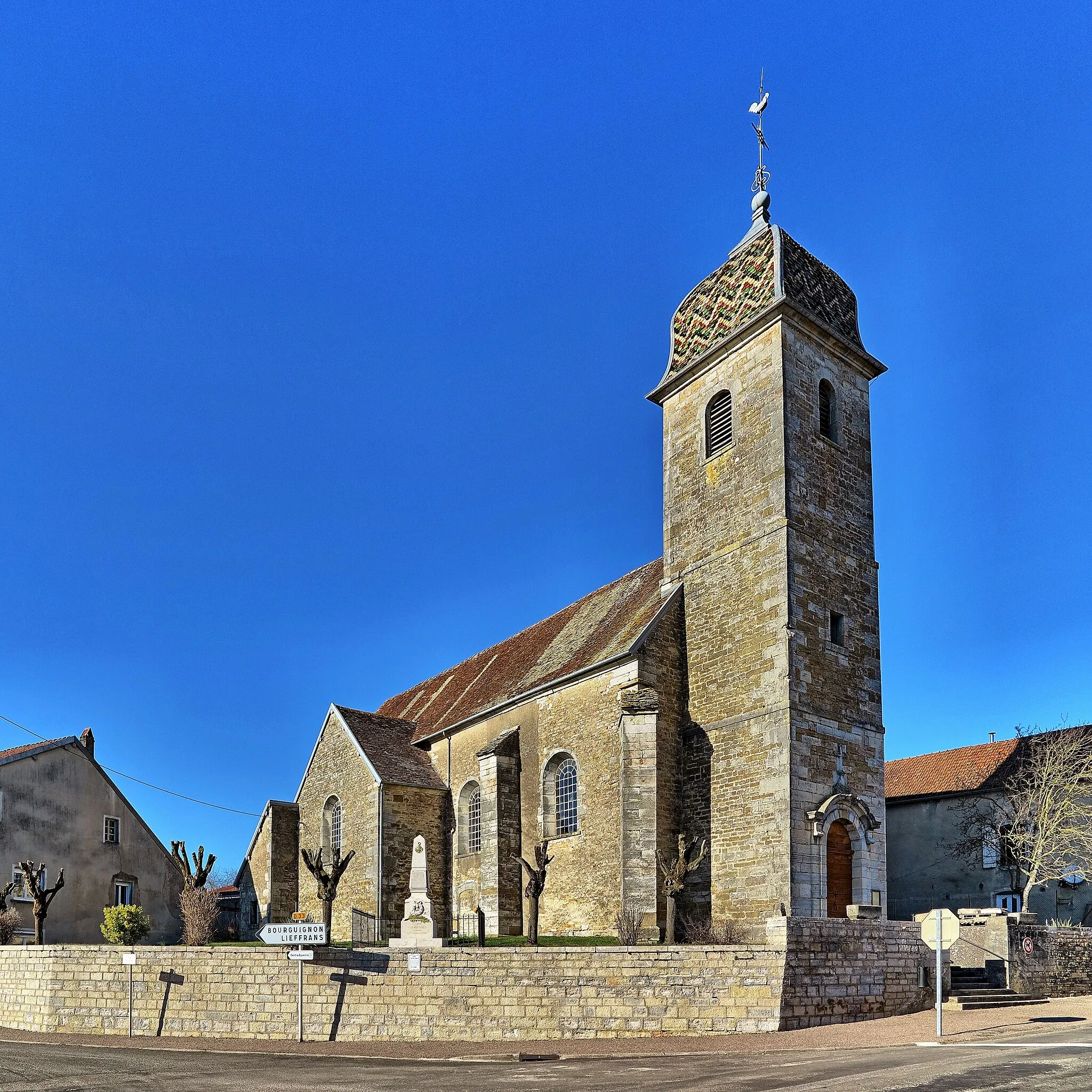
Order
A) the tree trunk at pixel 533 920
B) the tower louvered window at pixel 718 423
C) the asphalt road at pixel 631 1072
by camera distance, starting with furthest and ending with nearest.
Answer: the tower louvered window at pixel 718 423 → the tree trunk at pixel 533 920 → the asphalt road at pixel 631 1072

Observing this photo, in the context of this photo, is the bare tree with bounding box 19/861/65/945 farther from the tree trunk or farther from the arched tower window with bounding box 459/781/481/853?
the tree trunk

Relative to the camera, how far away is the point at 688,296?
27.7 meters

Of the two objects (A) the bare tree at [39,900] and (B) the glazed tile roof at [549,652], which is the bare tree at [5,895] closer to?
(A) the bare tree at [39,900]

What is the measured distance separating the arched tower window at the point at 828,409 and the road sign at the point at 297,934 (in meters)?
15.7

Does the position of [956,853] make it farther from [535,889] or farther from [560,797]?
[535,889]

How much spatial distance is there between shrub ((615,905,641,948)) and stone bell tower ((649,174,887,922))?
1732 mm

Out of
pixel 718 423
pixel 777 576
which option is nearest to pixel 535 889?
pixel 777 576

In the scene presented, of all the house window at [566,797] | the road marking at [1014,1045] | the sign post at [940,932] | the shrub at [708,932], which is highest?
the house window at [566,797]

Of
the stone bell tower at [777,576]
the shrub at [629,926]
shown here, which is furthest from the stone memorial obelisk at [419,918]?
the stone bell tower at [777,576]

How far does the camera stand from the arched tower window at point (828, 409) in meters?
25.1

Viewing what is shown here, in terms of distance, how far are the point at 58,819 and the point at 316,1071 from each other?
70.2 feet

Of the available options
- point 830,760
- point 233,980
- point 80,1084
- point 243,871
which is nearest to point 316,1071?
point 80,1084

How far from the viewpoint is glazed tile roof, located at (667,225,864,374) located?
981 inches

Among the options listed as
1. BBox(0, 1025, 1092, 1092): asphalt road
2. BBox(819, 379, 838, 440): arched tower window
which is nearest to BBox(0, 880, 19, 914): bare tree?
BBox(0, 1025, 1092, 1092): asphalt road
